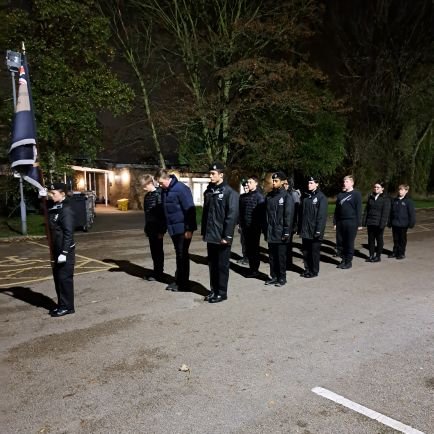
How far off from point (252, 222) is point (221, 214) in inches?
92.6

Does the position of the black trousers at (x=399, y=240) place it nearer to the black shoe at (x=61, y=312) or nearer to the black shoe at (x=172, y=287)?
the black shoe at (x=172, y=287)

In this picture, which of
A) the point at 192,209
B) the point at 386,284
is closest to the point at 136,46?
the point at 192,209

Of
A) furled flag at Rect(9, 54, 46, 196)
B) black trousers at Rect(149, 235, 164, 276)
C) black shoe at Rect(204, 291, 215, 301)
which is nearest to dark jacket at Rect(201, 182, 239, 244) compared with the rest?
black shoe at Rect(204, 291, 215, 301)

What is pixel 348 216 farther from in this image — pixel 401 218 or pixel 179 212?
pixel 179 212

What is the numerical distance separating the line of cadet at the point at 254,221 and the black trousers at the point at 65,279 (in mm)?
1772

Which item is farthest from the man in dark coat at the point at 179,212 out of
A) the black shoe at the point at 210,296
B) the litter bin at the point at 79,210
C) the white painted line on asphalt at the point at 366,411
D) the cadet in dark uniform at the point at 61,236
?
the litter bin at the point at 79,210

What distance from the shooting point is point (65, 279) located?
5766 mm

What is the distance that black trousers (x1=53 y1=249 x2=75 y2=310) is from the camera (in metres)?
5.72

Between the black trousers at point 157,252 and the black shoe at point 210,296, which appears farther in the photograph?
the black trousers at point 157,252

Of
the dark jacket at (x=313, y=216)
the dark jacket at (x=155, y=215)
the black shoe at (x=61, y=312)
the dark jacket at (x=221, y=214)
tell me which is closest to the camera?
the black shoe at (x=61, y=312)

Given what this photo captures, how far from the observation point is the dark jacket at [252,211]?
8.66 meters

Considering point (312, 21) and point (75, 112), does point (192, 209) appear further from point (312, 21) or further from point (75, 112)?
point (312, 21)

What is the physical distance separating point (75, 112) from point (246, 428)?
540 inches

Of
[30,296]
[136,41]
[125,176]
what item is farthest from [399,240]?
[125,176]
